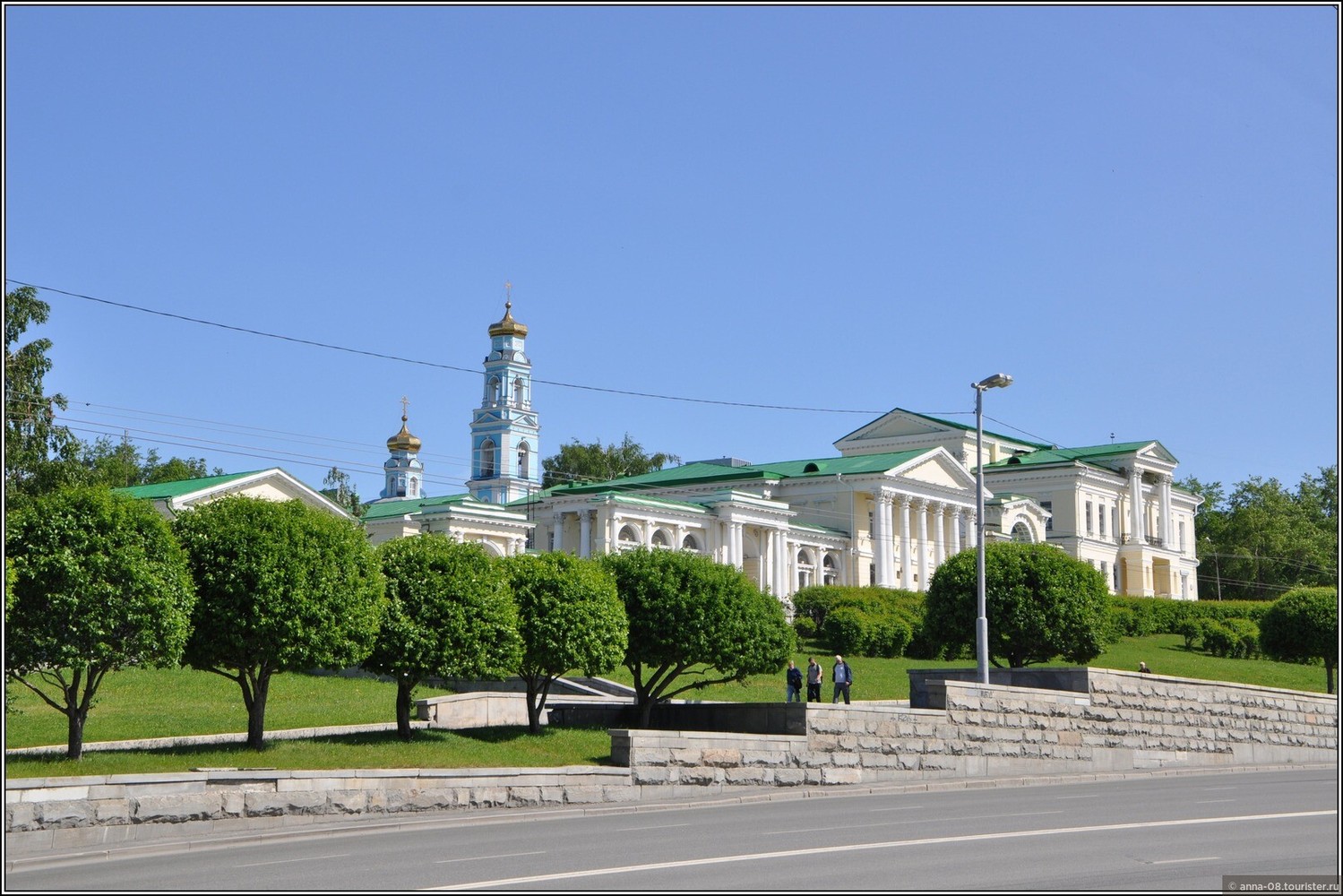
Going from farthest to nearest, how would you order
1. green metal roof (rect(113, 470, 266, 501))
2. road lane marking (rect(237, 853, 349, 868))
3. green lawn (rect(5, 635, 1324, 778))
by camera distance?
green metal roof (rect(113, 470, 266, 501))
green lawn (rect(5, 635, 1324, 778))
road lane marking (rect(237, 853, 349, 868))

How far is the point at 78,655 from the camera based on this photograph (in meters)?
22.1

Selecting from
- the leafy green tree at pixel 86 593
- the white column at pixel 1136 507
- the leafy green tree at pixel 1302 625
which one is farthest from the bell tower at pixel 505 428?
the leafy green tree at pixel 86 593

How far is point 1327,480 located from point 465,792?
121743mm

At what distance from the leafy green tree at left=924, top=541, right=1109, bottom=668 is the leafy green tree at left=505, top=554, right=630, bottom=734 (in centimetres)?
1746

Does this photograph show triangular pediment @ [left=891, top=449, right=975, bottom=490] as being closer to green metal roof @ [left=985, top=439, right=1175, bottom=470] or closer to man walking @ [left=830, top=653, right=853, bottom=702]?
green metal roof @ [left=985, top=439, right=1175, bottom=470]

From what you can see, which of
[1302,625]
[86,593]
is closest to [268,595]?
[86,593]

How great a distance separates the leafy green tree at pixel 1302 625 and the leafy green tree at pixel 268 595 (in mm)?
41697

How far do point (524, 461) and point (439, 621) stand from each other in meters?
76.1

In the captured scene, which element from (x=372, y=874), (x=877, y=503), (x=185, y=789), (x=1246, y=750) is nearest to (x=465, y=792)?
(x=185, y=789)

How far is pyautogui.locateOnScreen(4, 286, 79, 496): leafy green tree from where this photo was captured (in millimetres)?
38156

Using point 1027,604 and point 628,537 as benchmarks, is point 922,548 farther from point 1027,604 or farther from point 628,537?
point 1027,604

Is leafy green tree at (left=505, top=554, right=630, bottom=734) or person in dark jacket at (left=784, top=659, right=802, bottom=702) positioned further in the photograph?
person in dark jacket at (left=784, top=659, right=802, bottom=702)

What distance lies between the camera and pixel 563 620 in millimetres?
29812

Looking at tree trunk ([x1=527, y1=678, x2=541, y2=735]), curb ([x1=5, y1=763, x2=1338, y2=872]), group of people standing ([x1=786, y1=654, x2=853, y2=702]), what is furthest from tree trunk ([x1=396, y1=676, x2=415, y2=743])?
group of people standing ([x1=786, y1=654, x2=853, y2=702])
